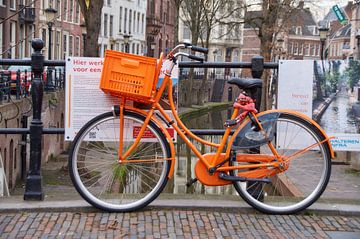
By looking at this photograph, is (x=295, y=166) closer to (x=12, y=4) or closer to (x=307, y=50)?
(x=12, y=4)

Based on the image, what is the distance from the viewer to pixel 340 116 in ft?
17.5

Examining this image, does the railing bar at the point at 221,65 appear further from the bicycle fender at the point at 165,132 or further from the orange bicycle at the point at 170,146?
the bicycle fender at the point at 165,132

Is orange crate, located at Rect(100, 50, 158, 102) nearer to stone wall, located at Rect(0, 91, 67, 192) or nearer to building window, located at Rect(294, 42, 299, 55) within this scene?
stone wall, located at Rect(0, 91, 67, 192)

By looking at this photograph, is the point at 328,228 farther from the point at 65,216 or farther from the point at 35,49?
the point at 35,49

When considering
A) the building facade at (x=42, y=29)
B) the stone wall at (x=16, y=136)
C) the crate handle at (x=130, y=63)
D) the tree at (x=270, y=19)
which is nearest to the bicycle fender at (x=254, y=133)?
the crate handle at (x=130, y=63)

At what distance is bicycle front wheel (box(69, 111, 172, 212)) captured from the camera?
A: 467 cm

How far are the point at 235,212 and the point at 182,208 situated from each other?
1.45 ft

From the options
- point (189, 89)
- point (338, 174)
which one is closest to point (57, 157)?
point (338, 174)

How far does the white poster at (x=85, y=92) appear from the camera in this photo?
485 cm

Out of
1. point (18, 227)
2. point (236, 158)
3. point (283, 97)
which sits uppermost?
point (283, 97)

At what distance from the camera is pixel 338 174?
1162 centimetres

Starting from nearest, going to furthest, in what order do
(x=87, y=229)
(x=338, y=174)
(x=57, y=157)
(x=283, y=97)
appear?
(x=87, y=229), (x=283, y=97), (x=338, y=174), (x=57, y=157)

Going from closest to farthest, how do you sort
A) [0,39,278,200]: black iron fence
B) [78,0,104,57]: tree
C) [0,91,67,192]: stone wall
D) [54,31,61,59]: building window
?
[0,39,278,200]: black iron fence → [78,0,104,57]: tree → [0,91,67,192]: stone wall → [54,31,61,59]: building window

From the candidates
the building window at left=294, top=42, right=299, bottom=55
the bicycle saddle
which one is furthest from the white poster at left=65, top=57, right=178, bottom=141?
the building window at left=294, top=42, right=299, bottom=55
